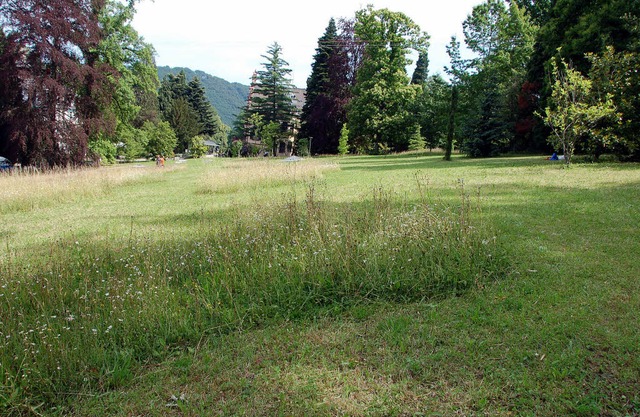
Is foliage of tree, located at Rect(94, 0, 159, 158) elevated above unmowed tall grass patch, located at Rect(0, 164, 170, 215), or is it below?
above

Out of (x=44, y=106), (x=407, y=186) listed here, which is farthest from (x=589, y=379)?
(x=44, y=106)

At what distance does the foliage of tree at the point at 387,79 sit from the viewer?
36219 millimetres

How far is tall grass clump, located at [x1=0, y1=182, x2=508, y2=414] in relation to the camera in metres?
2.93

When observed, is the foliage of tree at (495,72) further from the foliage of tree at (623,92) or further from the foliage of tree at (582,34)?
the foliage of tree at (623,92)

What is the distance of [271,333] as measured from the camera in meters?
3.39

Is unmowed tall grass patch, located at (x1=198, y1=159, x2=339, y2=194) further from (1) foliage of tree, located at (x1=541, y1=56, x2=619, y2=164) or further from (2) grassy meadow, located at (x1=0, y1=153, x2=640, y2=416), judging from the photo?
(1) foliage of tree, located at (x1=541, y1=56, x2=619, y2=164)

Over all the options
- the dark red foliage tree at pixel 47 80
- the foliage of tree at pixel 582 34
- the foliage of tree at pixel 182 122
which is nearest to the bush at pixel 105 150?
the dark red foliage tree at pixel 47 80

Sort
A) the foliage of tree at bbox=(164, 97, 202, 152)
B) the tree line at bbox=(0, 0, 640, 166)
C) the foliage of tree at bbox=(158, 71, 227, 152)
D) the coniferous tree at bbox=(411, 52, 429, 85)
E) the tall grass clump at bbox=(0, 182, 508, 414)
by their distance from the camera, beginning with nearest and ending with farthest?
1. the tall grass clump at bbox=(0, 182, 508, 414)
2. the tree line at bbox=(0, 0, 640, 166)
3. the foliage of tree at bbox=(164, 97, 202, 152)
4. the foliage of tree at bbox=(158, 71, 227, 152)
5. the coniferous tree at bbox=(411, 52, 429, 85)

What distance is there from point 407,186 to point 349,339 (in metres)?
8.27

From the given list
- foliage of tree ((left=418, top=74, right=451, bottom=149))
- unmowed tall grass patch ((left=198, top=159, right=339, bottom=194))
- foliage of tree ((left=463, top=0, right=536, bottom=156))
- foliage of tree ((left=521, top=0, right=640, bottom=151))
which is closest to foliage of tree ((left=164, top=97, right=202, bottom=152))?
foliage of tree ((left=418, top=74, right=451, bottom=149))

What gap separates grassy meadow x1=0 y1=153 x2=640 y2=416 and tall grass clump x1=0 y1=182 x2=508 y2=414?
0.7 inches

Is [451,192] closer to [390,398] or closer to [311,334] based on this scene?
[311,334]

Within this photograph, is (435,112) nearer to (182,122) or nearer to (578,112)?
(578,112)

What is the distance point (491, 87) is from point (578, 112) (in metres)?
14.9
